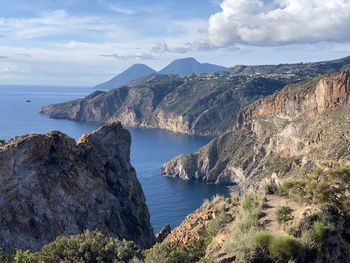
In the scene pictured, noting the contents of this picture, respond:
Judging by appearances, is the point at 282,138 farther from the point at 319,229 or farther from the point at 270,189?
the point at 319,229

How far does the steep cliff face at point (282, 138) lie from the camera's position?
118 meters

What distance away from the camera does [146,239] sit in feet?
162

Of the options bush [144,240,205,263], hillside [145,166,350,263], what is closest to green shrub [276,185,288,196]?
hillside [145,166,350,263]

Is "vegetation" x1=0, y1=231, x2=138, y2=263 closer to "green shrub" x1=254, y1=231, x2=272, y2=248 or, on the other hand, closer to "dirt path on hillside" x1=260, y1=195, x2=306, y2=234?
"dirt path on hillside" x1=260, y1=195, x2=306, y2=234

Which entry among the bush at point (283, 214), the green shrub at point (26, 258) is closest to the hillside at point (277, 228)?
the bush at point (283, 214)

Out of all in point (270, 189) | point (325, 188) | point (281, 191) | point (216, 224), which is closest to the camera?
point (325, 188)

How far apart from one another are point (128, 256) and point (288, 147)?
410ft

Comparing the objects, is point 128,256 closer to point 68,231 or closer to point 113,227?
point 68,231

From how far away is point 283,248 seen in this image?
13203mm

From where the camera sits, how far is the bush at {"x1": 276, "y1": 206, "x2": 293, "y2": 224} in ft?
50.1

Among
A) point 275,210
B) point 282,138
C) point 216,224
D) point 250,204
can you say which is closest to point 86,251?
point 216,224

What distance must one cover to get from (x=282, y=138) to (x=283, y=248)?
13258 centimetres

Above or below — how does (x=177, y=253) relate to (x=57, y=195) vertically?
above

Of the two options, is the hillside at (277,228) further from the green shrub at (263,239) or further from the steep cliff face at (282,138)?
the steep cliff face at (282,138)
